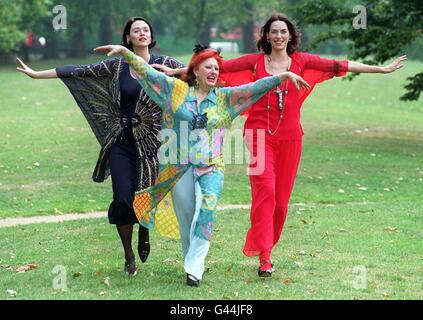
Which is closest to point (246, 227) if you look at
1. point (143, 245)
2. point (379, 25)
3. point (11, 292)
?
point (143, 245)

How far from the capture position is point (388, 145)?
782 inches

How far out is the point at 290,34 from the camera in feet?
26.0

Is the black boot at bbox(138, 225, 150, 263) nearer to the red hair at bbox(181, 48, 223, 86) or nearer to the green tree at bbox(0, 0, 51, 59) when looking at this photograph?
the red hair at bbox(181, 48, 223, 86)

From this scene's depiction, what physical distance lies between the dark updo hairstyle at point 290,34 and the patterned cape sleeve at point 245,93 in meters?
0.61

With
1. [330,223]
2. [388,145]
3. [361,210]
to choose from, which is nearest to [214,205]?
[330,223]

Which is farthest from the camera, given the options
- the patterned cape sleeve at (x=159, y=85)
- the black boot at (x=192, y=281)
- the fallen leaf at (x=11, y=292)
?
the patterned cape sleeve at (x=159, y=85)

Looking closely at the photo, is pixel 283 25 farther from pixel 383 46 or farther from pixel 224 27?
pixel 224 27

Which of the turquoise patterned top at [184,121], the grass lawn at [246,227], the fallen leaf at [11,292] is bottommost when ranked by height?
the grass lawn at [246,227]

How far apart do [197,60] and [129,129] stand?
895 mm

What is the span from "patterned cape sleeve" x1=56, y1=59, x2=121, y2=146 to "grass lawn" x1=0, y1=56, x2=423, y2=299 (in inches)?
50.3

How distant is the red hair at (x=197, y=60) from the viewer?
7387mm

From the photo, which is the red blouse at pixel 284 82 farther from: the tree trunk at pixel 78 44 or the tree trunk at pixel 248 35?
the tree trunk at pixel 248 35

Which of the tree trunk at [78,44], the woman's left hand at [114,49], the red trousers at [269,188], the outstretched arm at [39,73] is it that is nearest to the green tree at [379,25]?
the red trousers at [269,188]

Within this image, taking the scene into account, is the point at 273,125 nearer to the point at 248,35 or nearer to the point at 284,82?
the point at 284,82
